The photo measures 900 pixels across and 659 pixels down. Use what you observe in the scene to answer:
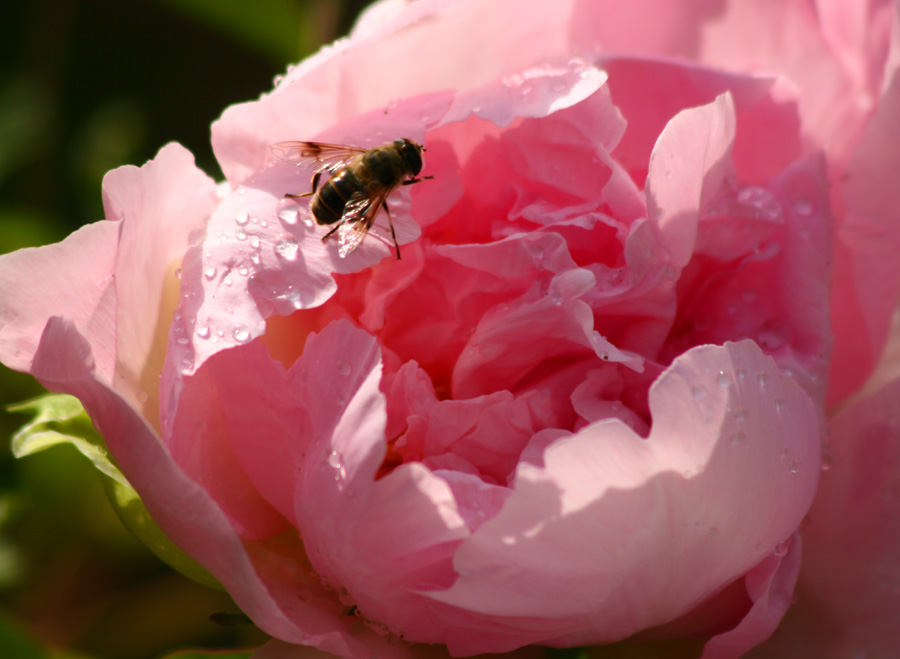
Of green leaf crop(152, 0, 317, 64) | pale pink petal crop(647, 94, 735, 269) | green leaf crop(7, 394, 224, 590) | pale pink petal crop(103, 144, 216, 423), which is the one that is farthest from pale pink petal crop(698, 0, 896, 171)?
green leaf crop(152, 0, 317, 64)

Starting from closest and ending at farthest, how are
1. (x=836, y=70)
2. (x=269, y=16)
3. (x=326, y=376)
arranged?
1. (x=326, y=376)
2. (x=836, y=70)
3. (x=269, y=16)

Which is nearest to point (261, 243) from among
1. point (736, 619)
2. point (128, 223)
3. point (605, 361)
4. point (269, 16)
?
point (128, 223)

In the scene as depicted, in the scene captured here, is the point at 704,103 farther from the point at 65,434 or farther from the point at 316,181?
the point at 65,434

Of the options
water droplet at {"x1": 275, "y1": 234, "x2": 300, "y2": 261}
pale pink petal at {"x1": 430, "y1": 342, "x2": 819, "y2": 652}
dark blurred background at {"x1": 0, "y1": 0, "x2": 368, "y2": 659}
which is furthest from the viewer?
dark blurred background at {"x1": 0, "y1": 0, "x2": 368, "y2": 659}

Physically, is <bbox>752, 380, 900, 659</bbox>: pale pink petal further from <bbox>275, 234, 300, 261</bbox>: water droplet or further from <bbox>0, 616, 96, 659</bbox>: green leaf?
<bbox>0, 616, 96, 659</bbox>: green leaf

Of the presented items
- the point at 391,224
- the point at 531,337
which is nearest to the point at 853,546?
the point at 531,337

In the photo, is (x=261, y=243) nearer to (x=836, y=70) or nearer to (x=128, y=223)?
(x=128, y=223)

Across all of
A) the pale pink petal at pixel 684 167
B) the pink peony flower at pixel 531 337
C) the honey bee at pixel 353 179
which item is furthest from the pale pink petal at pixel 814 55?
the honey bee at pixel 353 179
